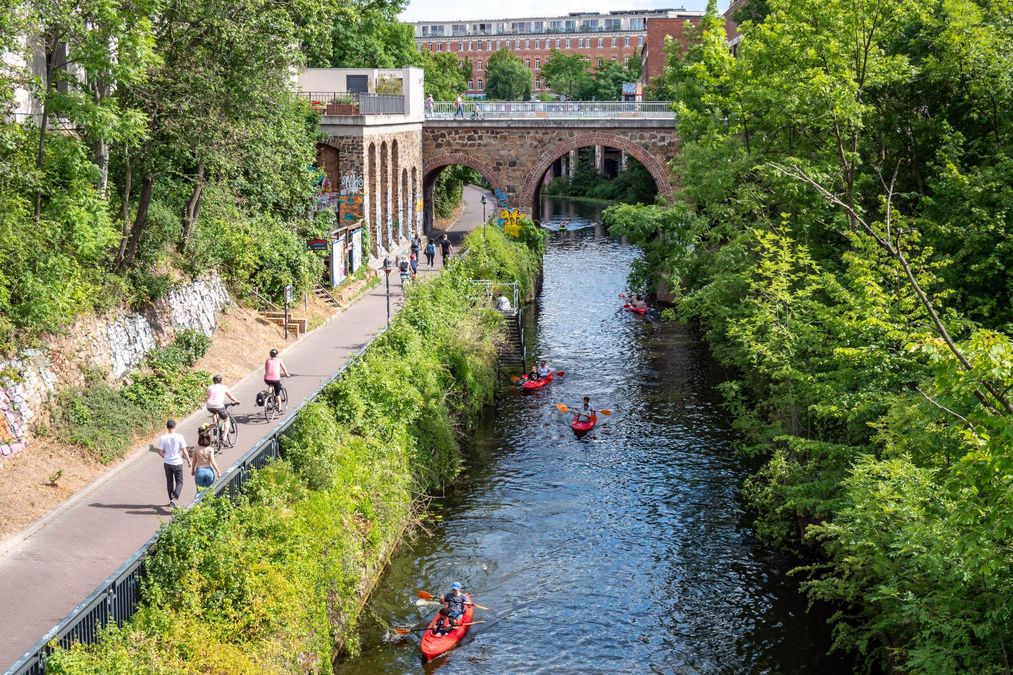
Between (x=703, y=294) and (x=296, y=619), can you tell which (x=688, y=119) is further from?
(x=296, y=619)

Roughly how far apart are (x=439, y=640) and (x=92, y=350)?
411 inches

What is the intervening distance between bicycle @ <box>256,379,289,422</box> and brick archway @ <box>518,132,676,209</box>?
39.2 metres

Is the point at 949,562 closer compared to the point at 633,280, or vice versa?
the point at 949,562

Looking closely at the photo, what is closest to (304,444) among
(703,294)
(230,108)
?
(230,108)

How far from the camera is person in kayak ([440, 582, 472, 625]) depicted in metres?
20.1

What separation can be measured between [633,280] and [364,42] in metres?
26.0

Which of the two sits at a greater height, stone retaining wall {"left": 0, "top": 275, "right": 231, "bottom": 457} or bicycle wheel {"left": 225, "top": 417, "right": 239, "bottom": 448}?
stone retaining wall {"left": 0, "top": 275, "right": 231, "bottom": 457}

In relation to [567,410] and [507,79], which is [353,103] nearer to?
[567,410]

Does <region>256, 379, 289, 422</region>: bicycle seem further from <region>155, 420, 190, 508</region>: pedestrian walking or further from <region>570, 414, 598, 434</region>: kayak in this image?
<region>570, 414, 598, 434</region>: kayak

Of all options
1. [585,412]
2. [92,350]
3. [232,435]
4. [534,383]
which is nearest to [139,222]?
[92,350]

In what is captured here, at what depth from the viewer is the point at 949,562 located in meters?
14.7

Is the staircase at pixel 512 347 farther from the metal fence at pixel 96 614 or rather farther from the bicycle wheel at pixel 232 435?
the metal fence at pixel 96 614

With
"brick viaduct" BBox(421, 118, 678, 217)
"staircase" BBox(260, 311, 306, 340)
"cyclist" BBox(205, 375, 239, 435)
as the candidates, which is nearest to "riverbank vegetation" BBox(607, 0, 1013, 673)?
"cyclist" BBox(205, 375, 239, 435)

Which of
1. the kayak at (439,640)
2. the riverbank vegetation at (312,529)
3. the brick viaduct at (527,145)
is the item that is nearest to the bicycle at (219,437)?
the riverbank vegetation at (312,529)
